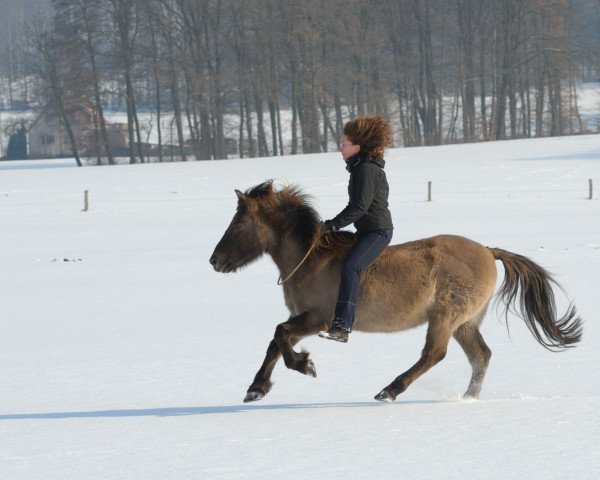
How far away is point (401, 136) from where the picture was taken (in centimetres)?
6462

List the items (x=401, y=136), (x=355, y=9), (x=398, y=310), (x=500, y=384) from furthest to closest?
(x=401, y=136) → (x=355, y=9) → (x=500, y=384) → (x=398, y=310)

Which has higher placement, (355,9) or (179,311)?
(355,9)

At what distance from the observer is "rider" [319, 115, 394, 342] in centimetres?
651

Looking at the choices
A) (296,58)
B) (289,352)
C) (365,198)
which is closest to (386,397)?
(289,352)

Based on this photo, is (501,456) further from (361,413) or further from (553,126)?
(553,126)

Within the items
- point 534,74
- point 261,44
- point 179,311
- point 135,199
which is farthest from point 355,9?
point 179,311

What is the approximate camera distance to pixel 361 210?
21.7ft

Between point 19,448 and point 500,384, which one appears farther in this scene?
point 500,384

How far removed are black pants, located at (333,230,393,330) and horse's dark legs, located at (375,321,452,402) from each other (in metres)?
0.49

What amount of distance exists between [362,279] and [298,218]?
65 centimetres

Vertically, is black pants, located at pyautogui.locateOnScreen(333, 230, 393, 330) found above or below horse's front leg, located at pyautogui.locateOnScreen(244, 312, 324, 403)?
above

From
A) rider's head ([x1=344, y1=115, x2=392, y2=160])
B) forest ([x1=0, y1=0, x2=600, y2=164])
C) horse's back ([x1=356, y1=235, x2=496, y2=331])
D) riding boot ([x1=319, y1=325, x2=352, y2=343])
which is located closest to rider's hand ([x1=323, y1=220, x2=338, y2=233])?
horse's back ([x1=356, y1=235, x2=496, y2=331])

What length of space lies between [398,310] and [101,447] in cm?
217

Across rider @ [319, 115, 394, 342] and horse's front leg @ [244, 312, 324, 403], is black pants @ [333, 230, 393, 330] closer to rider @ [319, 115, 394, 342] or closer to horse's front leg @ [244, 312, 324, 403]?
rider @ [319, 115, 394, 342]
